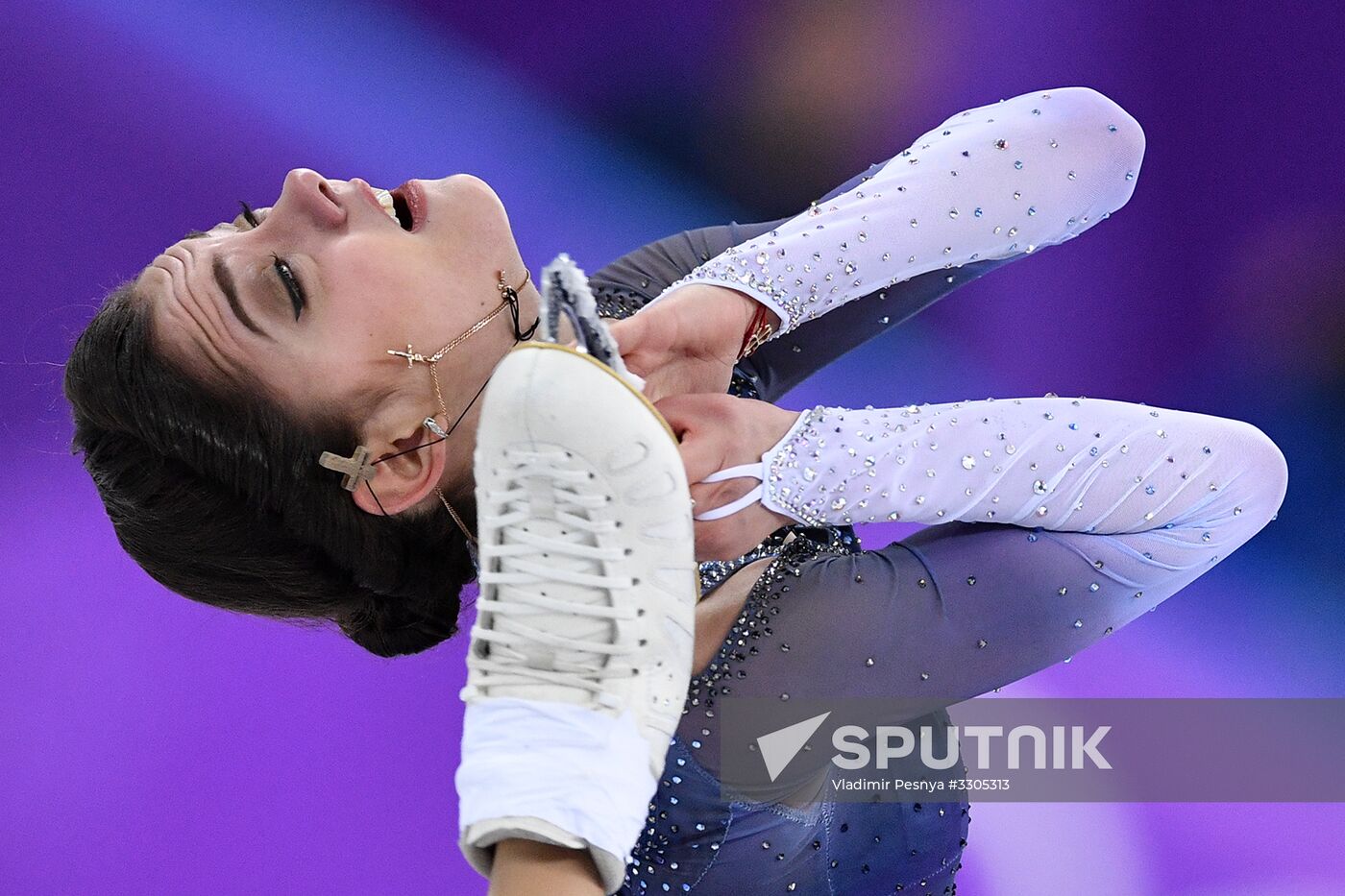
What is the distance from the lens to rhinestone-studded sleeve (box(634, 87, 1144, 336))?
1.09 meters

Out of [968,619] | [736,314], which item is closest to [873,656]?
[968,619]

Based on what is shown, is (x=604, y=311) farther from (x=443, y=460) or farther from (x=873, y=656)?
(x=873, y=656)

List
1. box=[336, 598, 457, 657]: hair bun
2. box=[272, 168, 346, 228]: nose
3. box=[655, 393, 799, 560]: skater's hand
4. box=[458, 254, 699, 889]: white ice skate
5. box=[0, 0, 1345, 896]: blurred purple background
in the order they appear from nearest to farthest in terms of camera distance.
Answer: box=[458, 254, 699, 889]: white ice skate, box=[655, 393, 799, 560]: skater's hand, box=[272, 168, 346, 228]: nose, box=[336, 598, 457, 657]: hair bun, box=[0, 0, 1345, 896]: blurred purple background

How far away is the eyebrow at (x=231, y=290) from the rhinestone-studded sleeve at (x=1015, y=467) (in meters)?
0.43

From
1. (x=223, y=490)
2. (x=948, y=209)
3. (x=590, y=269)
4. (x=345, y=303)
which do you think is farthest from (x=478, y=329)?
(x=590, y=269)

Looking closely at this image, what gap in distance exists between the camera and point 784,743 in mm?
997

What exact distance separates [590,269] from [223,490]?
3.03 feet

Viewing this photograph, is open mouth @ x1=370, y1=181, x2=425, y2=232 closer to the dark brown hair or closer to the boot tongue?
the dark brown hair

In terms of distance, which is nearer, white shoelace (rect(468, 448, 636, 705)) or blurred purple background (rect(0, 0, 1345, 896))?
white shoelace (rect(468, 448, 636, 705))

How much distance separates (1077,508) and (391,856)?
3.82 feet

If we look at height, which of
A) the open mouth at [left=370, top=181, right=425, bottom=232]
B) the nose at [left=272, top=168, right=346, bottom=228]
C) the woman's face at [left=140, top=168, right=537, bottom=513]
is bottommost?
the woman's face at [left=140, top=168, right=537, bottom=513]

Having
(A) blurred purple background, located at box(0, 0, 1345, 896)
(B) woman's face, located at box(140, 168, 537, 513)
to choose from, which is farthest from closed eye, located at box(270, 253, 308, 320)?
(A) blurred purple background, located at box(0, 0, 1345, 896)

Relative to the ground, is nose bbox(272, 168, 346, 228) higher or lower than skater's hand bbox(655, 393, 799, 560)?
higher

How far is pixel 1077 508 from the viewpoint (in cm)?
99
